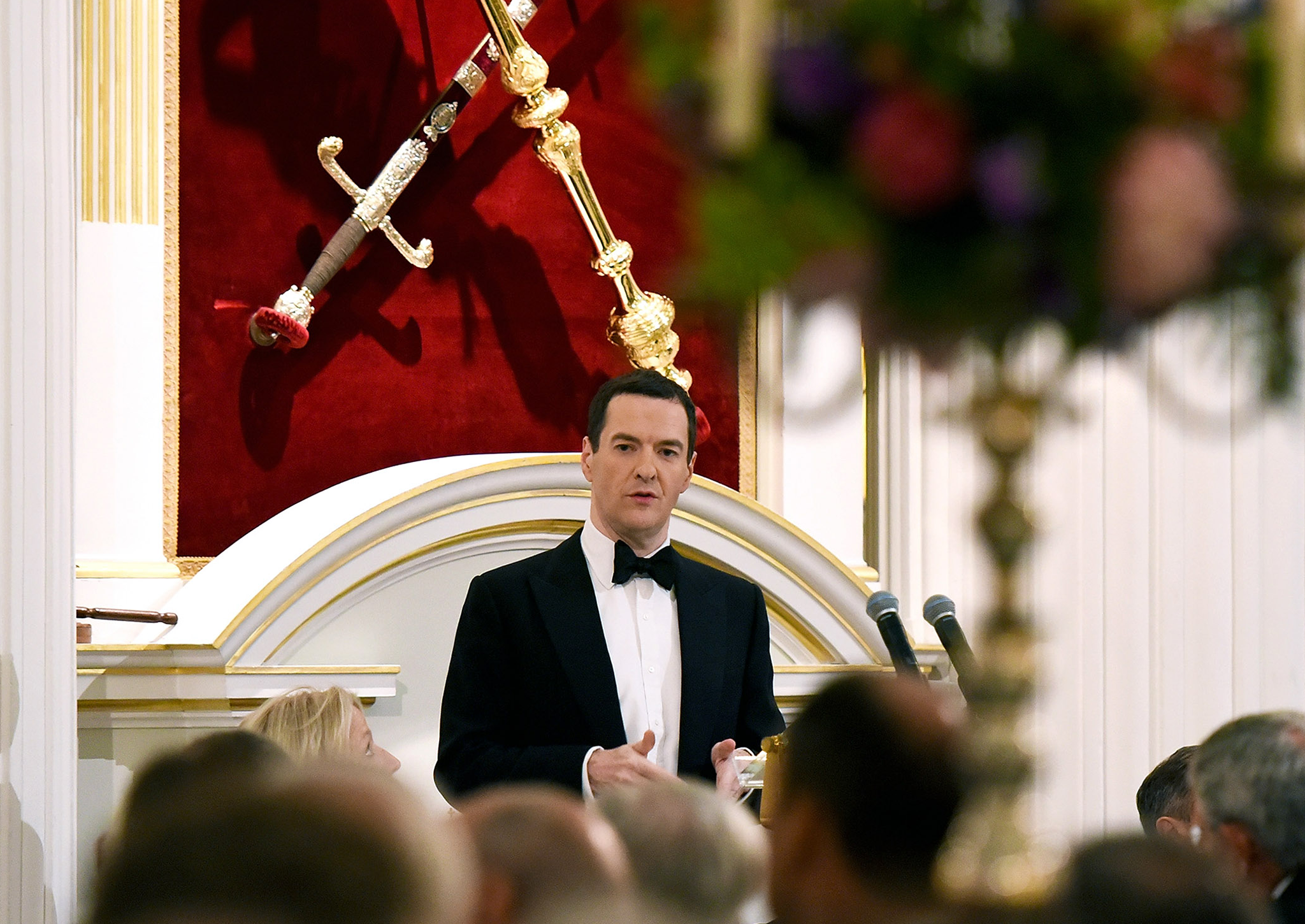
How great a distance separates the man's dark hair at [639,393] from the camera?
11.9 ft

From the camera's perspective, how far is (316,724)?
3146 mm

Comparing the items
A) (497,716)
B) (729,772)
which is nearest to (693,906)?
(729,772)

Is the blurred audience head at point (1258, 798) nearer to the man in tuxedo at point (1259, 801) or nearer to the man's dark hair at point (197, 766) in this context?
the man in tuxedo at point (1259, 801)

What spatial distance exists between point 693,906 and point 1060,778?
3.31m

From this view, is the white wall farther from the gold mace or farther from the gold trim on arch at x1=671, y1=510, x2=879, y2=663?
the gold mace

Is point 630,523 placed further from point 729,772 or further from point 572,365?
point 572,365

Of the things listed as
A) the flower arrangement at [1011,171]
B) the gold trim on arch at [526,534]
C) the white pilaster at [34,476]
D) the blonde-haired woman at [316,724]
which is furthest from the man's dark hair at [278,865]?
the gold trim on arch at [526,534]

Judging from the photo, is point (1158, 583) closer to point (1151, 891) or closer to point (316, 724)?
point (316, 724)

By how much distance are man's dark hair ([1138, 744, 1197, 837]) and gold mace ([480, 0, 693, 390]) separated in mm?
2504

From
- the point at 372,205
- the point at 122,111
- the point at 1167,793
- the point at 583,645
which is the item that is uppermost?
the point at 122,111

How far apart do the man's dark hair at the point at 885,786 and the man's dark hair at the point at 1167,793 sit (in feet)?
5.47

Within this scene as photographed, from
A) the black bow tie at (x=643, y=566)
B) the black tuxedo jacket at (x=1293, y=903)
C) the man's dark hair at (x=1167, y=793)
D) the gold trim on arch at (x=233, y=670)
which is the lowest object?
the man's dark hair at (x=1167, y=793)

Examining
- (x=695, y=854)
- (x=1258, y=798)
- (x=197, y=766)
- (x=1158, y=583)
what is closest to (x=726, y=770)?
(x=1258, y=798)

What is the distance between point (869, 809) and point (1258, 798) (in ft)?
3.08
